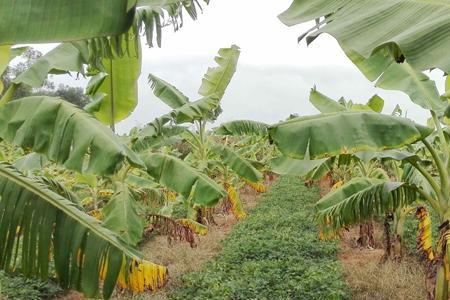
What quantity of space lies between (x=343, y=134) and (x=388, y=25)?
1.43m

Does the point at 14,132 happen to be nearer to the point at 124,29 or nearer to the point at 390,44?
the point at 124,29

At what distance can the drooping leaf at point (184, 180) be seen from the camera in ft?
16.7

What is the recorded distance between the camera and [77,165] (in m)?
3.04

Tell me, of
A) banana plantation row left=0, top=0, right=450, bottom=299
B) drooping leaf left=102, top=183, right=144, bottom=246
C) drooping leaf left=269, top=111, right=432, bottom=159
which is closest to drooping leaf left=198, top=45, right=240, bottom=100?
banana plantation row left=0, top=0, right=450, bottom=299

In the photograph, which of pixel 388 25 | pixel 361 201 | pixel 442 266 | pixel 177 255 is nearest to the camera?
pixel 388 25

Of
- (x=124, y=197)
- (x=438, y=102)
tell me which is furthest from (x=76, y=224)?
(x=438, y=102)

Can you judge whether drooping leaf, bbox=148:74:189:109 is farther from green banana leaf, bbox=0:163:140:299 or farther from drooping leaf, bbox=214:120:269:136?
green banana leaf, bbox=0:163:140:299

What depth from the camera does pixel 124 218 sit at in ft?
15.2

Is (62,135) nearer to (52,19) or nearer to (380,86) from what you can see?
(52,19)

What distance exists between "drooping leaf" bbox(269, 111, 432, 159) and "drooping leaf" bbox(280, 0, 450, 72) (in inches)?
48.2

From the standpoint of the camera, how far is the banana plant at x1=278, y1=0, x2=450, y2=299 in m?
2.21

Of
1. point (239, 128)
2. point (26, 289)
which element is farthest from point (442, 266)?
point (26, 289)

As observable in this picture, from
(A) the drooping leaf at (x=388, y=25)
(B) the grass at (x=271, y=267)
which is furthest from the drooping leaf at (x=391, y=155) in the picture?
(A) the drooping leaf at (x=388, y=25)

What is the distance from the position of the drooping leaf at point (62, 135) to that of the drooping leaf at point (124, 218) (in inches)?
52.3
